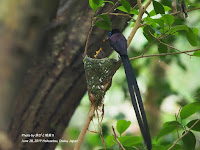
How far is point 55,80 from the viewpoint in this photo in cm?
228

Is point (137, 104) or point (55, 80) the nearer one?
point (137, 104)

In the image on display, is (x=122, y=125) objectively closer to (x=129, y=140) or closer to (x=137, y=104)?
(x=129, y=140)

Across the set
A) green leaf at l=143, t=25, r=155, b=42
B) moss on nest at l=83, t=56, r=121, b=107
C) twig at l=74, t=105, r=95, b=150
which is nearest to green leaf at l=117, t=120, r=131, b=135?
moss on nest at l=83, t=56, r=121, b=107

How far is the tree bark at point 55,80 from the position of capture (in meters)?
2.26

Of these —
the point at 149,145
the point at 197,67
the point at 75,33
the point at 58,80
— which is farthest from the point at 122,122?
the point at 197,67

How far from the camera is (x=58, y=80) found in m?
2.28

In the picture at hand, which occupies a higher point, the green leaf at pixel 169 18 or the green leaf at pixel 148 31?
the green leaf at pixel 169 18

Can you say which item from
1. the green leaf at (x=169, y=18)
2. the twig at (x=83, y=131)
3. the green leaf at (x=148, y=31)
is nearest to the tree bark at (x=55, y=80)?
the green leaf at (x=148, y=31)

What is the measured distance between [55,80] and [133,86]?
2.80 feet

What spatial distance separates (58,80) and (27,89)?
26cm

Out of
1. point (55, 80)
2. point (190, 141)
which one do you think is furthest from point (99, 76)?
point (190, 141)

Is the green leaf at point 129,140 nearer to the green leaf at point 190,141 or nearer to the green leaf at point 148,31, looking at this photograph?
the green leaf at point 190,141

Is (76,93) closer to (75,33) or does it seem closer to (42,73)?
(42,73)

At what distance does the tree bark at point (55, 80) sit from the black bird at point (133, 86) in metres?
0.29
